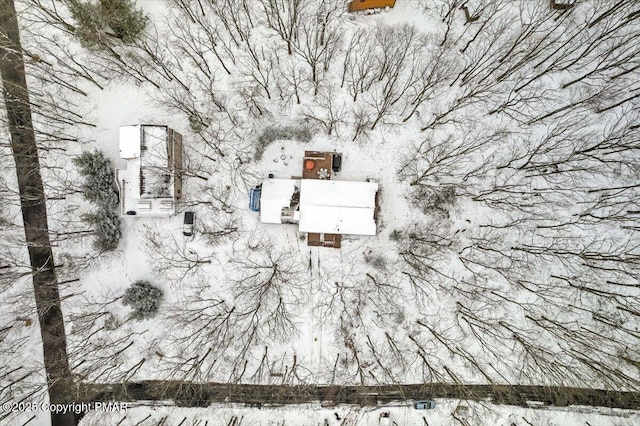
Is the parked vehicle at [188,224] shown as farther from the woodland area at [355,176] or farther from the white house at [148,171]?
the white house at [148,171]

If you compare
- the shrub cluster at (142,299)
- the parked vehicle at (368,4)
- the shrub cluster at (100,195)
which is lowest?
the shrub cluster at (142,299)

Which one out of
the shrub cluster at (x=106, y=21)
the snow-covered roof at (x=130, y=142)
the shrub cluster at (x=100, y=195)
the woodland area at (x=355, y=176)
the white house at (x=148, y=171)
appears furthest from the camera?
the woodland area at (x=355, y=176)

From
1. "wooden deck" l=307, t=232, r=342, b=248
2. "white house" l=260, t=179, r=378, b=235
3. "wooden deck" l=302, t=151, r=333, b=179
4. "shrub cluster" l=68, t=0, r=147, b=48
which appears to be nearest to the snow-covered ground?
"wooden deck" l=307, t=232, r=342, b=248

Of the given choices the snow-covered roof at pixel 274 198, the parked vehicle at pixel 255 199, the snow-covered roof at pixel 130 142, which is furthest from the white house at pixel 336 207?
the snow-covered roof at pixel 130 142

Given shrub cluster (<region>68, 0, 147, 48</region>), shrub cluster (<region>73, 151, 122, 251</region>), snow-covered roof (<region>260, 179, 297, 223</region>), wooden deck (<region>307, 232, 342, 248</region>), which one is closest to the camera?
shrub cluster (<region>68, 0, 147, 48</region>)

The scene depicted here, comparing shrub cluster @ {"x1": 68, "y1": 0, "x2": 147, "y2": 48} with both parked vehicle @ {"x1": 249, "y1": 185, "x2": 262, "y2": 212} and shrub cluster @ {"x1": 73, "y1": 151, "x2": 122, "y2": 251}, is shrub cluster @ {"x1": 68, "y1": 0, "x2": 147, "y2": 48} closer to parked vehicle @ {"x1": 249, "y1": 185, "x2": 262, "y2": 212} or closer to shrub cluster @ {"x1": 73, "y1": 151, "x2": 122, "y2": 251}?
shrub cluster @ {"x1": 73, "y1": 151, "x2": 122, "y2": 251}

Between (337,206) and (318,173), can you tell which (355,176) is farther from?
(337,206)
